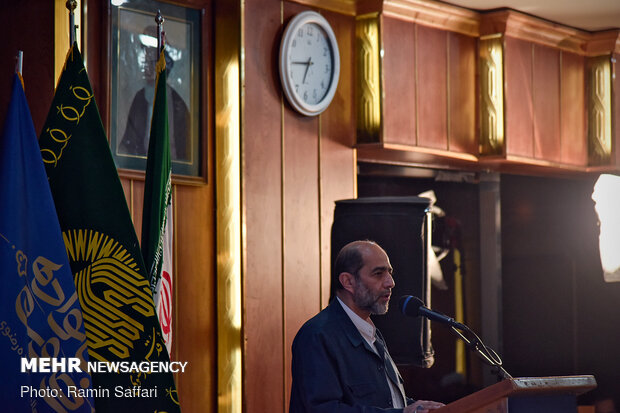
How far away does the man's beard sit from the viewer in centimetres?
311

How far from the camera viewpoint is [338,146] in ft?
16.3

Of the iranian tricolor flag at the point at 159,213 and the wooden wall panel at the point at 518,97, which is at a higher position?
the wooden wall panel at the point at 518,97

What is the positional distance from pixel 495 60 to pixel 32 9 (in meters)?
3.07

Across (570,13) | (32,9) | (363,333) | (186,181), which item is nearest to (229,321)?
(186,181)

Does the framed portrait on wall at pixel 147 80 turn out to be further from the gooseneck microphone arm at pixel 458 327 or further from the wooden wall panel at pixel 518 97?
the wooden wall panel at pixel 518 97

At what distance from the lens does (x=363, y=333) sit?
3.12 m

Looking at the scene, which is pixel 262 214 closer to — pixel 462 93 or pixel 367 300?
pixel 367 300

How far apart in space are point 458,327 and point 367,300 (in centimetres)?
44

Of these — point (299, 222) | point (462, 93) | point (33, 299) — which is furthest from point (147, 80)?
point (462, 93)

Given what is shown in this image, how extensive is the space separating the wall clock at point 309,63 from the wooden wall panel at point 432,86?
696mm

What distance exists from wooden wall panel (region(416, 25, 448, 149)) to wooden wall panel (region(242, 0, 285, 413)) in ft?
3.47

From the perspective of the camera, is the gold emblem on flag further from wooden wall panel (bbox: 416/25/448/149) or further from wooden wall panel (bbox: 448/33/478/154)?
wooden wall panel (bbox: 448/33/478/154)

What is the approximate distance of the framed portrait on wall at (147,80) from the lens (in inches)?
154

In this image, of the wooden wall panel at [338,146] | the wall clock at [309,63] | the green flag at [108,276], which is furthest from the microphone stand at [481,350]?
the wall clock at [309,63]
